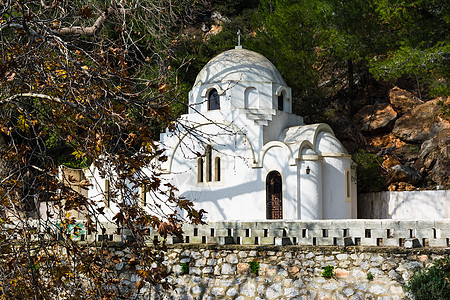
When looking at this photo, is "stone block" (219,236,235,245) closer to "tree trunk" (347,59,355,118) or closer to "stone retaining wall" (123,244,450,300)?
"stone retaining wall" (123,244,450,300)

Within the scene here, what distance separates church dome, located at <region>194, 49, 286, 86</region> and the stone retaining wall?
9.12 meters

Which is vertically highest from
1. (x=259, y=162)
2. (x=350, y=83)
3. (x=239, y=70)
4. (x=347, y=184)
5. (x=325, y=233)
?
(x=350, y=83)

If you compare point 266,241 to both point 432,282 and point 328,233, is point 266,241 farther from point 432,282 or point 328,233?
point 432,282

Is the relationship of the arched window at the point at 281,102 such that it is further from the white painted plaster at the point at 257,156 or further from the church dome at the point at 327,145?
the church dome at the point at 327,145

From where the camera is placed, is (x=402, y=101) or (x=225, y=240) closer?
(x=225, y=240)

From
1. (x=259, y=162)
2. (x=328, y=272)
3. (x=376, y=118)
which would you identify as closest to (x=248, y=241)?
(x=328, y=272)

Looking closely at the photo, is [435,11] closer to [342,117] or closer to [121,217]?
[342,117]

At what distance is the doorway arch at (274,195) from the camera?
19297 mm

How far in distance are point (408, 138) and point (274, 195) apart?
836 centimetres

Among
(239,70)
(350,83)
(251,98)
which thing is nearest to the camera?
(251,98)

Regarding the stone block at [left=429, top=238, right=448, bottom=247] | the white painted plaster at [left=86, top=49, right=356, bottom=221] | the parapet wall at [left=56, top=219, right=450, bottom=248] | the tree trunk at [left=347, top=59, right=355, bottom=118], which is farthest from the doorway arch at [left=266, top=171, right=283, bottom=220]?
the tree trunk at [left=347, top=59, right=355, bottom=118]

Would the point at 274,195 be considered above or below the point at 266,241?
above

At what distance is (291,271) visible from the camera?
1209 cm

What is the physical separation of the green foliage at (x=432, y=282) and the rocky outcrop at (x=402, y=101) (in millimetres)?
16872
